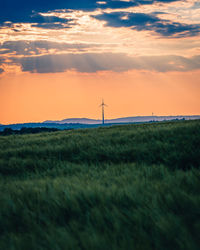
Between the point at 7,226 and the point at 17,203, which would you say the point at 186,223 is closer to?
the point at 7,226

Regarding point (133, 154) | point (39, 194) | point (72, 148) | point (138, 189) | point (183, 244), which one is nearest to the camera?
point (183, 244)

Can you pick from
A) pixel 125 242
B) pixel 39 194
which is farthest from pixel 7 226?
pixel 125 242

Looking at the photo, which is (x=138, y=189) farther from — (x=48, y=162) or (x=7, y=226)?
(x=48, y=162)

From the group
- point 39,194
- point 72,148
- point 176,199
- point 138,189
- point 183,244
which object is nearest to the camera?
point 183,244

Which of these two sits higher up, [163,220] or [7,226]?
[163,220]

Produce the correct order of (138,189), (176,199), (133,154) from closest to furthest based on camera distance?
(176,199), (138,189), (133,154)

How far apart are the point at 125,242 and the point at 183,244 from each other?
0.41 meters

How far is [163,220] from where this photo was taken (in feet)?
6.07

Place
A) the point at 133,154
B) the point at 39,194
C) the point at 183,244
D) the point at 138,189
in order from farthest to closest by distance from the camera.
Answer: the point at 133,154 → the point at 39,194 → the point at 138,189 → the point at 183,244

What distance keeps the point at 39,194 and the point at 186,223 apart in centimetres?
190

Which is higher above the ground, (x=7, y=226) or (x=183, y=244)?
(x=183, y=244)

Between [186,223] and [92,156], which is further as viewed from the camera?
[92,156]

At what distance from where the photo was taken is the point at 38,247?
181 cm

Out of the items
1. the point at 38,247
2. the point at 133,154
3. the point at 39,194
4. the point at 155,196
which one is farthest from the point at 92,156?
the point at 38,247
